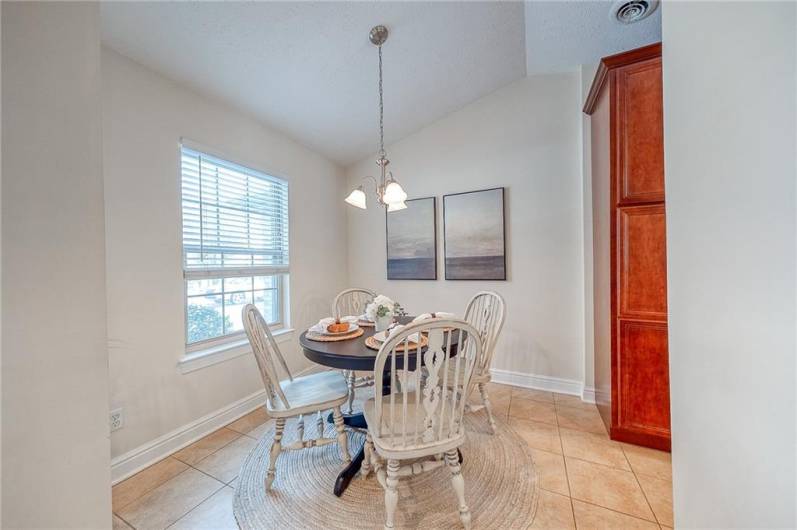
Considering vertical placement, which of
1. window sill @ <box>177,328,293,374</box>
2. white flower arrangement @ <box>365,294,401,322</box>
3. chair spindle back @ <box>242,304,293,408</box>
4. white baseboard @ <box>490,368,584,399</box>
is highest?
white flower arrangement @ <box>365,294,401,322</box>

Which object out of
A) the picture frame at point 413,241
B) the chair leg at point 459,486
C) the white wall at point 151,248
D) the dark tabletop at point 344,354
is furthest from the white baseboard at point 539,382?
the white wall at point 151,248

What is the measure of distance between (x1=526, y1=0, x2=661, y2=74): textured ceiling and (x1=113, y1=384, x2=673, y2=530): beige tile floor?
9.21ft

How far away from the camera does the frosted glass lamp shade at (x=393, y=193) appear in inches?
75.7

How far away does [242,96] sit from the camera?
2.28 metres

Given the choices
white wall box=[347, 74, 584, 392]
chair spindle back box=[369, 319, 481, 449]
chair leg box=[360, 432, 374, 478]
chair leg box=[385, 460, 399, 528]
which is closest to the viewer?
chair spindle back box=[369, 319, 481, 449]

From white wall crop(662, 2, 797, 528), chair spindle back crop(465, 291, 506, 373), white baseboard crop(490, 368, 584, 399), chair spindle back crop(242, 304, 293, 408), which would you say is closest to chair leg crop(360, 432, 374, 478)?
chair spindle back crop(242, 304, 293, 408)

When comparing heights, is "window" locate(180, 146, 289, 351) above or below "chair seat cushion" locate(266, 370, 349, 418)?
above

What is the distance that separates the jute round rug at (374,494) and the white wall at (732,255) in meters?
1.04

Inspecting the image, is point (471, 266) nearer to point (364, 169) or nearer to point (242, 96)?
point (364, 169)

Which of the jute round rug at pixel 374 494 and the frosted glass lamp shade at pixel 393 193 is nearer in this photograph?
the jute round rug at pixel 374 494

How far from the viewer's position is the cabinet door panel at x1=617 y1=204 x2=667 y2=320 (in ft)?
5.94

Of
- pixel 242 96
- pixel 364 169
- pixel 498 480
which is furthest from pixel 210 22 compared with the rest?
pixel 498 480

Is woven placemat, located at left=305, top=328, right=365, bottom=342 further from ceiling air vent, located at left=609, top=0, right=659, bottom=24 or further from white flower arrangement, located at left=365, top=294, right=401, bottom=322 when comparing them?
ceiling air vent, located at left=609, top=0, right=659, bottom=24

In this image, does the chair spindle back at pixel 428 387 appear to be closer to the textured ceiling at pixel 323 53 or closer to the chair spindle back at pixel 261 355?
the chair spindle back at pixel 261 355
